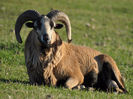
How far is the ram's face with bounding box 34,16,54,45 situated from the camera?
1038cm

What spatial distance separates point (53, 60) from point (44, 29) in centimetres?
125

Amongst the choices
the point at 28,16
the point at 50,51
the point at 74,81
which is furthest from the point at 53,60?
the point at 28,16

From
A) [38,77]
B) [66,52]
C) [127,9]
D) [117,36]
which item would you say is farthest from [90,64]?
[127,9]

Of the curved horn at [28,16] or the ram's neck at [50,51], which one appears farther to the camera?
the curved horn at [28,16]

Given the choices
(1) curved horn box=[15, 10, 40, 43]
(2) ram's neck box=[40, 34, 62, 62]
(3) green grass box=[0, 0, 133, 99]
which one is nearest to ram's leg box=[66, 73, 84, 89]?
(3) green grass box=[0, 0, 133, 99]

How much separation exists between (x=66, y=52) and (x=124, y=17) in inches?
973

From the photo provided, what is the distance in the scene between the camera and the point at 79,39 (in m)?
21.9

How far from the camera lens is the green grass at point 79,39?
9.05 meters

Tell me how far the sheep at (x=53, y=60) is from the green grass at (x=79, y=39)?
1.96 ft

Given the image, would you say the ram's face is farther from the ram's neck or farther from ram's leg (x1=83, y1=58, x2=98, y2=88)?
ram's leg (x1=83, y1=58, x2=98, y2=88)

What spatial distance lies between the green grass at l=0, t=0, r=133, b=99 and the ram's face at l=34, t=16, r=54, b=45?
1513 mm

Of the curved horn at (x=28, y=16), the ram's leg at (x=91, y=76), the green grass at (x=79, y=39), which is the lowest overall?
the ram's leg at (x=91, y=76)

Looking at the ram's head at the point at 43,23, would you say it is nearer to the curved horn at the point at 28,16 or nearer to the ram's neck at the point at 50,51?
the curved horn at the point at 28,16

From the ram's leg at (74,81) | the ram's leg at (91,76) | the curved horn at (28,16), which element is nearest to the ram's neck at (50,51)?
the ram's leg at (74,81)
